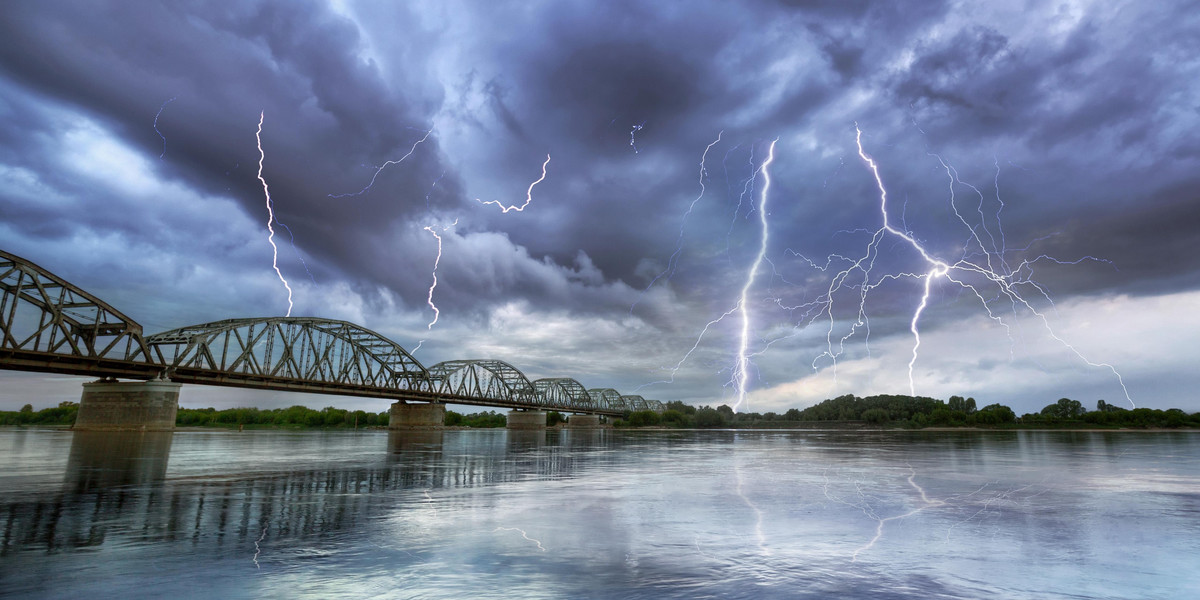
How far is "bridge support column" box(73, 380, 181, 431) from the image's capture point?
73750 mm

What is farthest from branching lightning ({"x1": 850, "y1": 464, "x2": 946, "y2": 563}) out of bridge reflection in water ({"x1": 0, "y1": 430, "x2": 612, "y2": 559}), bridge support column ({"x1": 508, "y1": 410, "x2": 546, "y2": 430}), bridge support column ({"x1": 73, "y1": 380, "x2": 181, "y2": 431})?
bridge support column ({"x1": 508, "y1": 410, "x2": 546, "y2": 430})

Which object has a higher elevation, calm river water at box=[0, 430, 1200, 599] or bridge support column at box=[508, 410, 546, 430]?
calm river water at box=[0, 430, 1200, 599]

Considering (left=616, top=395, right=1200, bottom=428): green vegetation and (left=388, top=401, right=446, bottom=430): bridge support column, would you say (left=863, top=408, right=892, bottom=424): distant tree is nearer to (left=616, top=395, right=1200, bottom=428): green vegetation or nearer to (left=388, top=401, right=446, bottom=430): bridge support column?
(left=616, top=395, right=1200, bottom=428): green vegetation

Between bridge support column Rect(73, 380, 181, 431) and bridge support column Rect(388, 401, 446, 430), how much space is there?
238 ft

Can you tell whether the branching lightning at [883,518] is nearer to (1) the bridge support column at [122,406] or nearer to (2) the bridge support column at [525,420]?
(1) the bridge support column at [122,406]

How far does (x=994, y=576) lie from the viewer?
790 cm

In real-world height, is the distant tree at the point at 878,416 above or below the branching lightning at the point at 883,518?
above

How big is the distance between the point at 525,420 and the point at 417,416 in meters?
45.4

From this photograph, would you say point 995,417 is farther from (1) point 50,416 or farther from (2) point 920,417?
(1) point 50,416

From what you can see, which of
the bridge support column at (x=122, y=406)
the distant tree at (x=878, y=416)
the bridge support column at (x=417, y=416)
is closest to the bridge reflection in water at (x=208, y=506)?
the bridge support column at (x=122, y=406)

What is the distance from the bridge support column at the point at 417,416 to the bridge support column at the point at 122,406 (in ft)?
238

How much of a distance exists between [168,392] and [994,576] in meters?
94.3

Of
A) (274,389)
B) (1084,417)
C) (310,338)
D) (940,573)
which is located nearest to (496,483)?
(940,573)

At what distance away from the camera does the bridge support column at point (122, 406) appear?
2904 inches
